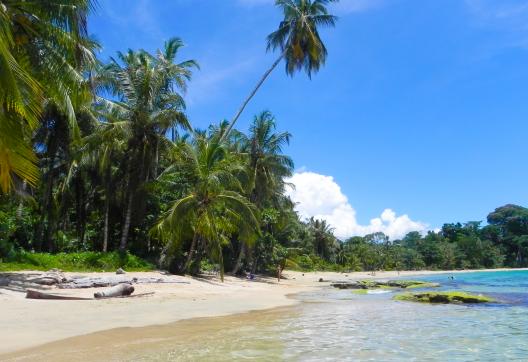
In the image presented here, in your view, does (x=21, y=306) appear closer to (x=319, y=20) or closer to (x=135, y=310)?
(x=135, y=310)

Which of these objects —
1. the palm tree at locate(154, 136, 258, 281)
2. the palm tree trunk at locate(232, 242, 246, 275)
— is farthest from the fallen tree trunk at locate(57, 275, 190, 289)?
the palm tree trunk at locate(232, 242, 246, 275)

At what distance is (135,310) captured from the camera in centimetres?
1180

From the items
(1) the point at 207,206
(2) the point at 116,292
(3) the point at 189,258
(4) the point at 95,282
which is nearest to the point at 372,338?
(2) the point at 116,292

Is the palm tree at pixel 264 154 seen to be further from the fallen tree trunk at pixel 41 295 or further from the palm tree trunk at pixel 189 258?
the fallen tree trunk at pixel 41 295

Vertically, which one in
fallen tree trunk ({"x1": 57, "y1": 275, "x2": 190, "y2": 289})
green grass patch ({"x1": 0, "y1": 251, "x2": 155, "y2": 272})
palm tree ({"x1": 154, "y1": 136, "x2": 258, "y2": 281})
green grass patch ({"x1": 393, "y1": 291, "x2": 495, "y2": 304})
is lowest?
green grass patch ({"x1": 393, "y1": 291, "x2": 495, "y2": 304})

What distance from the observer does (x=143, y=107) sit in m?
23.8

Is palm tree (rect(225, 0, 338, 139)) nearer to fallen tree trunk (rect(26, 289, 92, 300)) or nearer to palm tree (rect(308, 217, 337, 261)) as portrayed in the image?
fallen tree trunk (rect(26, 289, 92, 300))

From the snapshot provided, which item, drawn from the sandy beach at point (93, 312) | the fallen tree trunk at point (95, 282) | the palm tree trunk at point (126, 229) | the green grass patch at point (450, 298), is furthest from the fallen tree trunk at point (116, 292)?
the green grass patch at point (450, 298)

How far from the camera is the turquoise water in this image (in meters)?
7.29

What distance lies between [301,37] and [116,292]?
19244 millimetres

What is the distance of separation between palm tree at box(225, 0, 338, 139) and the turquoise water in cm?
1760

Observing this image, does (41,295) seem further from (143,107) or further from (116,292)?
(143,107)

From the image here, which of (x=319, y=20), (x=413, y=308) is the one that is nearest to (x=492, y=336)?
(x=413, y=308)

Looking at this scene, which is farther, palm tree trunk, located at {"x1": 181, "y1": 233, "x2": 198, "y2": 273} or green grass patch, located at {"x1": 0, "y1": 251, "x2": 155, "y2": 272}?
palm tree trunk, located at {"x1": 181, "y1": 233, "x2": 198, "y2": 273}
